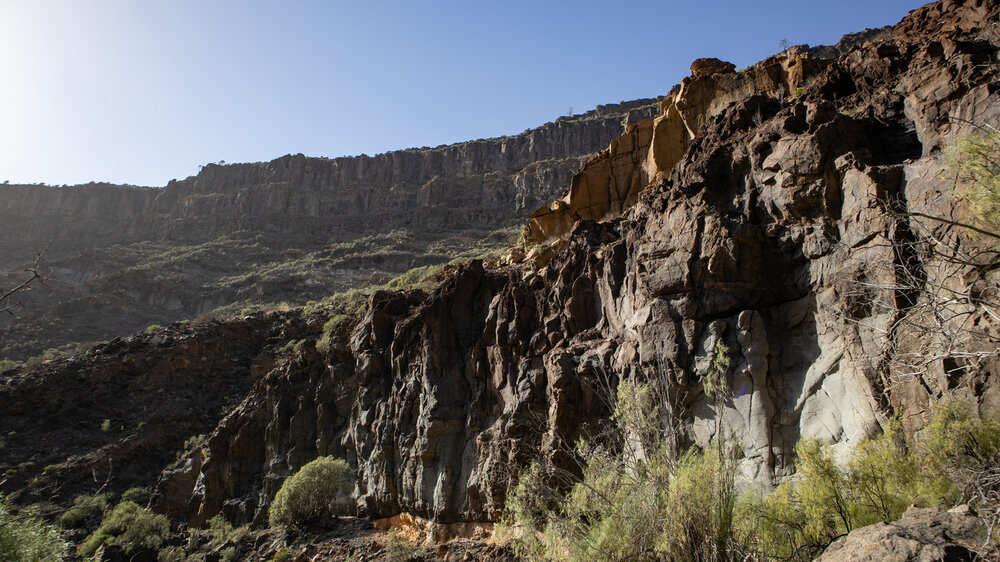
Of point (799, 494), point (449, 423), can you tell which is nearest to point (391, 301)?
point (449, 423)

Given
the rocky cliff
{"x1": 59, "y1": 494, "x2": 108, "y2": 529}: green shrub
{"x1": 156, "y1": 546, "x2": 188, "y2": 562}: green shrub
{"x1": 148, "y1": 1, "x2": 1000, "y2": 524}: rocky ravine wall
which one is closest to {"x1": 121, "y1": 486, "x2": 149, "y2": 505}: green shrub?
{"x1": 59, "y1": 494, "x2": 108, "y2": 529}: green shrub

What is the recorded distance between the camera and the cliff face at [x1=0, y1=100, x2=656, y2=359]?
237ft

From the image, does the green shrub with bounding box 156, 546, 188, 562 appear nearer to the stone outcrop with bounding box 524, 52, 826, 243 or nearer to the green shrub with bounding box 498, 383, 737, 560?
the green shrub with bounding box 498, 383, 737, 560

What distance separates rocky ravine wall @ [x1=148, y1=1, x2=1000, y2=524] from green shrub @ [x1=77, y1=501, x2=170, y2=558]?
7.71 feet

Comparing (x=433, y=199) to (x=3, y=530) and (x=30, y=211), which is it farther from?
(x=3, y=530)

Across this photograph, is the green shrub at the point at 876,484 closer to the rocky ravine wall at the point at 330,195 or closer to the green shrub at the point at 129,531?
the green shrub at the point at 129,531

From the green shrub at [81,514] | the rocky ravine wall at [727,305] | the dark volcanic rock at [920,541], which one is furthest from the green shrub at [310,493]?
the dark volcanic rock at [920,541]

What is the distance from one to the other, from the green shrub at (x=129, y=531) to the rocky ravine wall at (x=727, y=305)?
2.35 m

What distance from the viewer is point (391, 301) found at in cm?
3241

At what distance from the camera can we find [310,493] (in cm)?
2777

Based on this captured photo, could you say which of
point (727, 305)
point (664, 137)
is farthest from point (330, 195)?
point (727, 305)

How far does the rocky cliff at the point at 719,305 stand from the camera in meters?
13.0

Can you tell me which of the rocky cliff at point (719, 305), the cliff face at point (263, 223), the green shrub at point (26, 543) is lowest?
the green shrub at point (26, 543)

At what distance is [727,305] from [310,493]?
21054 mm
